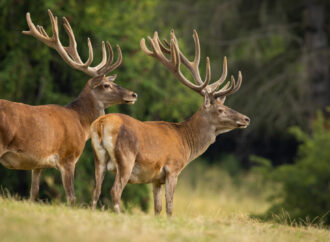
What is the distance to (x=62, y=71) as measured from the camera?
49.5 feet

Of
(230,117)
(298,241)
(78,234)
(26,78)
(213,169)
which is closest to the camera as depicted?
(78,234)


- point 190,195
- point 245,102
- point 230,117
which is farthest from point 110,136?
point 245,102

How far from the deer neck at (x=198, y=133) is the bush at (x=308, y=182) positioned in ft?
17.3

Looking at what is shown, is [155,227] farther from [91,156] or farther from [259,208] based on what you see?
[259,208]

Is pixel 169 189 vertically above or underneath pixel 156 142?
underneath

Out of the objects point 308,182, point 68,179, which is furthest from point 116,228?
point 308,182

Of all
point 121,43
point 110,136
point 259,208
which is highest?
point 121,43

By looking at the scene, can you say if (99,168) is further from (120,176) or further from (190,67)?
(190,67)

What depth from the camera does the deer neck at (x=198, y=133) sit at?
9.49 meters

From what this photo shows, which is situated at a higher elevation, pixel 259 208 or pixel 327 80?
pixel 327 80

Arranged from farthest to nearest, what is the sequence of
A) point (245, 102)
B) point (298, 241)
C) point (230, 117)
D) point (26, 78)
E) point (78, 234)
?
1. point (245, 102)
2. point (26, 78)
3. point (230, 117)
4. point (298, 241)
5. point (78, 234)

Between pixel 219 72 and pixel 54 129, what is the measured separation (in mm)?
13368

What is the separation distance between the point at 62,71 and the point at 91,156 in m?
2.04

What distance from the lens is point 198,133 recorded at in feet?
31.4
